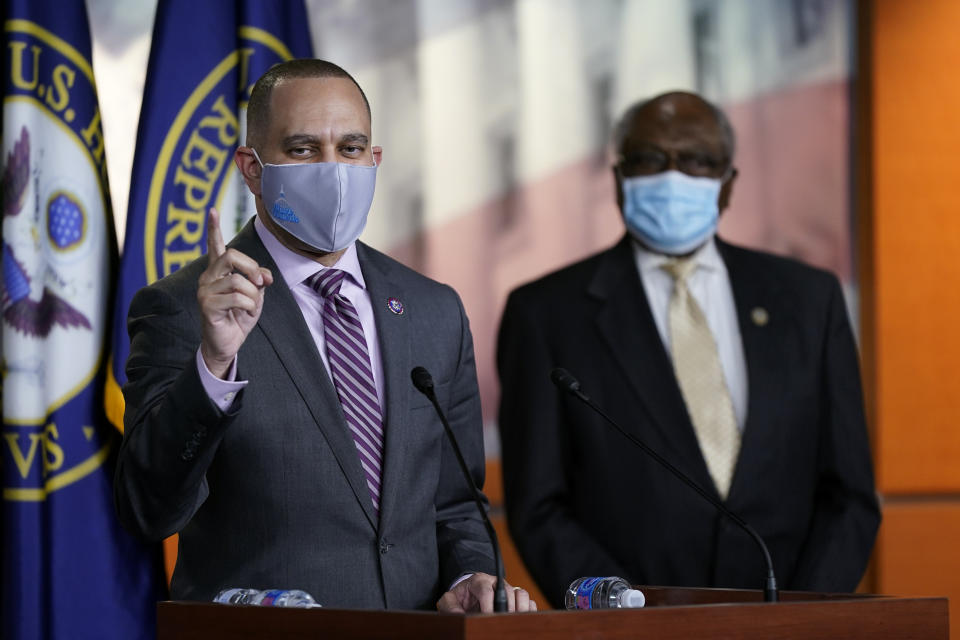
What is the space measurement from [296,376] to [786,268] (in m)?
1.67

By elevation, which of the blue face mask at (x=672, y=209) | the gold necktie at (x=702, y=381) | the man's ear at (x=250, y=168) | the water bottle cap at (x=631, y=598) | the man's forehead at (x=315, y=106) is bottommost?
the water bottle cap at (x=631, y=598)

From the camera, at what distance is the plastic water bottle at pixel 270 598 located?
184cm

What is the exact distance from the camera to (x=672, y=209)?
3281 millimetres

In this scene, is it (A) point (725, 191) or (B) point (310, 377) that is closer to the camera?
(B) point (310, 377)

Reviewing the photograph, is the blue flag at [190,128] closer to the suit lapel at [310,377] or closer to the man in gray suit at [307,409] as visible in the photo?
the man in gray suit at [307,409]

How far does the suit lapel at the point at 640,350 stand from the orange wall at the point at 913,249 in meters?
1.65

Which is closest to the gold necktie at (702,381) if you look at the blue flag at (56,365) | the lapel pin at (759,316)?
the lapel pin at (759,316)

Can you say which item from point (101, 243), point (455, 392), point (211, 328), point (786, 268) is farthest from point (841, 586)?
point (101, 243)

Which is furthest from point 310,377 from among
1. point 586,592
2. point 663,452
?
point 663,452

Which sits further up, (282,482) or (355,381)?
(355,381)

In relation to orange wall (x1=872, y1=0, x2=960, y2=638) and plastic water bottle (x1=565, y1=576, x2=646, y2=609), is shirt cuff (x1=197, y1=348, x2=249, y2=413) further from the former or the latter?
orange wall (x1=872, y1=0, x2=960, y2=638)

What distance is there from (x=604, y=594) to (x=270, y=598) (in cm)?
50

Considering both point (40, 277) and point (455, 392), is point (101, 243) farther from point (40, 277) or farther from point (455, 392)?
point (455, 392)

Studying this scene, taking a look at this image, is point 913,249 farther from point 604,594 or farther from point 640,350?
point 604,594
